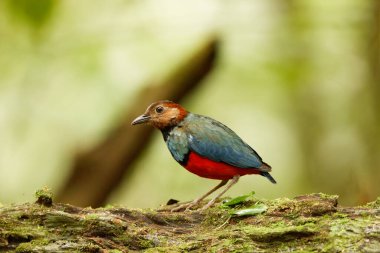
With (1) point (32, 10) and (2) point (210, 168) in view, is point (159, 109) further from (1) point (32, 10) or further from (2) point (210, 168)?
(1) point (32, 10)

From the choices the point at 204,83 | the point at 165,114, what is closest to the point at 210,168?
the point at 165,114

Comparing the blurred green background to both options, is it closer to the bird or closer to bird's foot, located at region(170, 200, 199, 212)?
the bird

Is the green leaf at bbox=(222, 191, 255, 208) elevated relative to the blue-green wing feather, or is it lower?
lower

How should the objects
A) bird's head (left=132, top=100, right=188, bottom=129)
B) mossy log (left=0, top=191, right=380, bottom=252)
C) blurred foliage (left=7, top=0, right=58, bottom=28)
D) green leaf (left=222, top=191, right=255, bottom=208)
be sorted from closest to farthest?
mossy log (left=0, top=191, right=380, bottom=252)
green leaf (left=222, top=191, right=255, bottom=208)
bird's head (left=132, top=100, right=188, bottom=129)
blurred foliage (left=7, top=0, right=58, bottom=28)

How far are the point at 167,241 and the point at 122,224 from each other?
300mm

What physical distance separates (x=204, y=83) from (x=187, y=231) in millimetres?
6056

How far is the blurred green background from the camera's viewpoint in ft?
34.9

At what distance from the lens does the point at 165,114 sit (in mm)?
6121

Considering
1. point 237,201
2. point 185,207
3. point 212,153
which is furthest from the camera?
point 212,153

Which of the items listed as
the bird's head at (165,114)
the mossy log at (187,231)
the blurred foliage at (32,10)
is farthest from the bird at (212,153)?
the blurred foliage at (32,10)

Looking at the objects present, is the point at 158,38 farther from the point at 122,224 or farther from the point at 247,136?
the point at 122,224

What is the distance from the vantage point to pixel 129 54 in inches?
536

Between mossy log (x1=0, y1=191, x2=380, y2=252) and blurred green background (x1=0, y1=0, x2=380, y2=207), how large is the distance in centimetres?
504

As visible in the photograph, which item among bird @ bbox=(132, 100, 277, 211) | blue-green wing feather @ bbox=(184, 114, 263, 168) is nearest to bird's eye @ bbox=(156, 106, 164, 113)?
bird @ bbox=(132, 100, 277, 211)
